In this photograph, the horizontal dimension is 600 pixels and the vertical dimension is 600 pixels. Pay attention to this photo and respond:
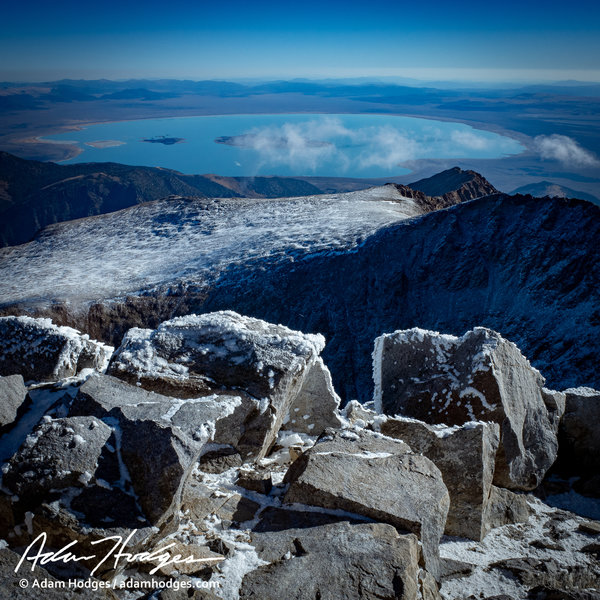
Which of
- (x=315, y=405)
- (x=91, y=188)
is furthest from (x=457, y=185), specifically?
(x=91, y=188)

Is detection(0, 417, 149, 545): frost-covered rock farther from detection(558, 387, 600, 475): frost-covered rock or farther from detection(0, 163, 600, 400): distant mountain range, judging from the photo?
detection(0, 163, 600, 400): distant mountain range

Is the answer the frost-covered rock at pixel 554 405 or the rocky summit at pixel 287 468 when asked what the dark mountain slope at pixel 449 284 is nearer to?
the frost-covered rock at pixel 554 405

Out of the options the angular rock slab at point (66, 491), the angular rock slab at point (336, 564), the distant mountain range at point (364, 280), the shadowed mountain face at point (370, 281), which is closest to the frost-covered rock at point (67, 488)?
the angular rock slab at point (66, 491)

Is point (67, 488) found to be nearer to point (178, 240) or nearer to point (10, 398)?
point (10, 398)

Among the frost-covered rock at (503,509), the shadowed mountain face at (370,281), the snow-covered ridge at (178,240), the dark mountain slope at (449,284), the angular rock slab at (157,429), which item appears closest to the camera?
the angular rock slab at (157,429)

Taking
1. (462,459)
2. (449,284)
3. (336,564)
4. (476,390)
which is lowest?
(449,284)

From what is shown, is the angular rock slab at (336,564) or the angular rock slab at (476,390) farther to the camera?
the angular rock slab at (476,390)
